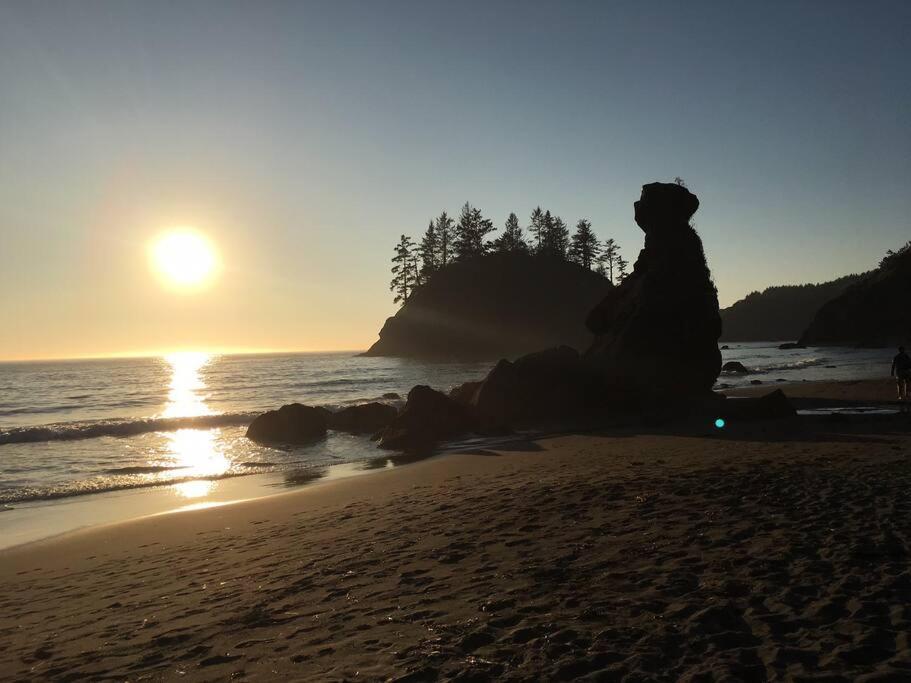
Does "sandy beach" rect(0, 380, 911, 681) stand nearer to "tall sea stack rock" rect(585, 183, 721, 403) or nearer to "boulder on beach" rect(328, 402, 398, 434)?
"tall sea stack rock" rect(585, 183, 721, 403)

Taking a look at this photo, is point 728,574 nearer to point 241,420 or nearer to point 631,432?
point 631,432

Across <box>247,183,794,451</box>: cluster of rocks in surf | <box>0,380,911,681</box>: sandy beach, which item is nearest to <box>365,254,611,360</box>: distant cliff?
<box>247,183,794,451</box>: cluster of rocks in surf

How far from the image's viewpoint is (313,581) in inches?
263

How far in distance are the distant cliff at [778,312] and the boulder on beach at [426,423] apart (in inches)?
6443

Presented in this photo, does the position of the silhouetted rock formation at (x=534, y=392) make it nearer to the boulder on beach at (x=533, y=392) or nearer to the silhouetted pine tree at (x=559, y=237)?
the boulder on beach at (x=533, y=392)

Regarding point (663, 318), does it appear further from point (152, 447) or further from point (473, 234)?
point (473, 234)

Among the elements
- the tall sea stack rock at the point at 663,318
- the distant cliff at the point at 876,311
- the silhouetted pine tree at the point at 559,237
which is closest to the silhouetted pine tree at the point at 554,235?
the silhouetted pine tree at the point at 559,237

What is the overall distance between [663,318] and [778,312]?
173m

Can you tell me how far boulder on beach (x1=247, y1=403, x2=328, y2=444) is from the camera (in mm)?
24594

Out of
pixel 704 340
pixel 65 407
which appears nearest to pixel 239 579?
pixel 704 340

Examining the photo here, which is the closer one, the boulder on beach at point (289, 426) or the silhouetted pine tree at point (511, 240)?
the boulder on beach at point (289, 426)

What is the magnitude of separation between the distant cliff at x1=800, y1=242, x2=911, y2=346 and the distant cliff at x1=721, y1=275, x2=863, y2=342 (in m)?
79.8

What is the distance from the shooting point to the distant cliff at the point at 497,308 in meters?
95.1

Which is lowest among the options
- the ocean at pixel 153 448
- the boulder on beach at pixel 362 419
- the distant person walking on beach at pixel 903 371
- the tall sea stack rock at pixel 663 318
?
the ocean at pixel 153 448
